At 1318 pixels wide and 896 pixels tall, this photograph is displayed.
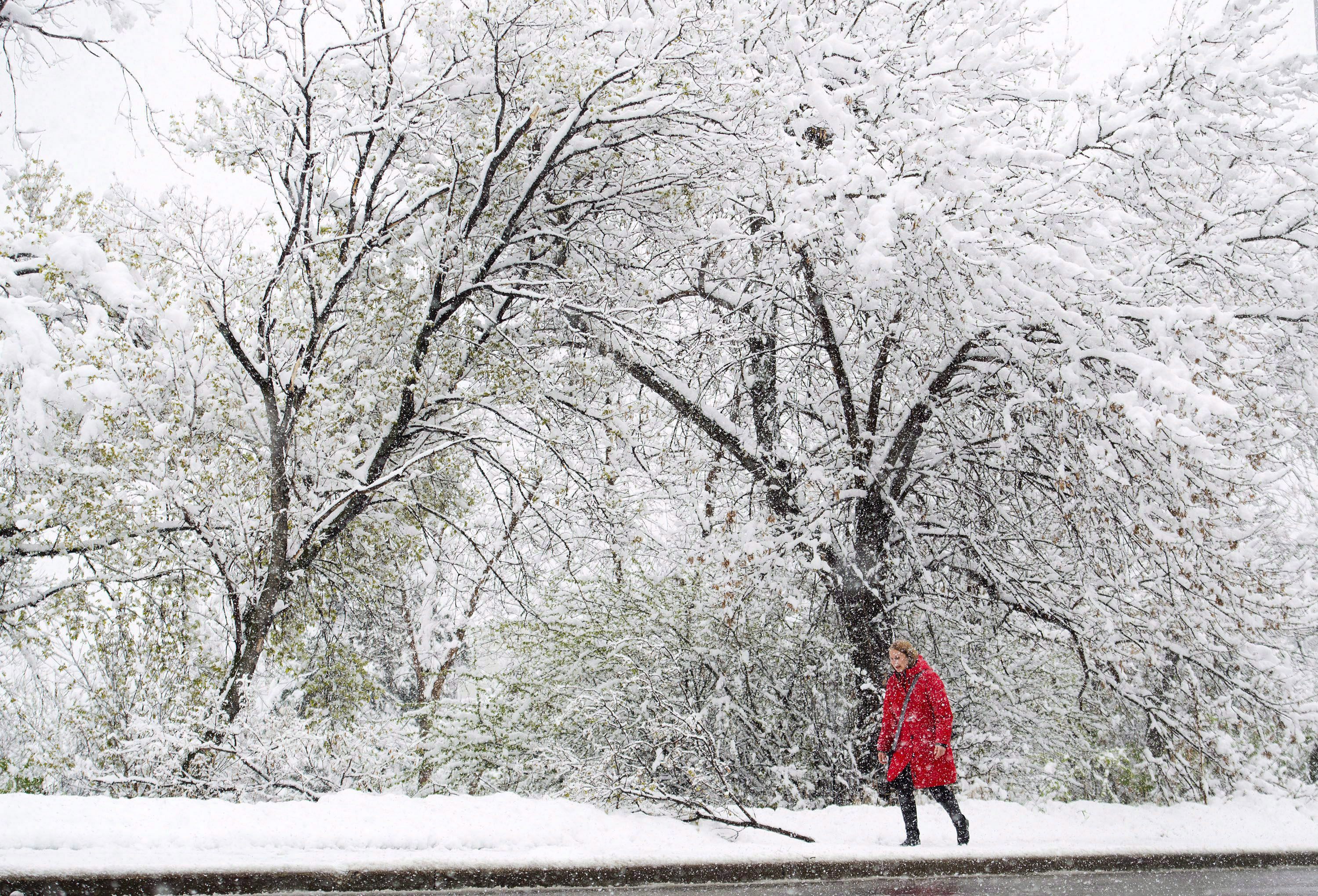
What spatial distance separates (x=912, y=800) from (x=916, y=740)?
42 centimetres

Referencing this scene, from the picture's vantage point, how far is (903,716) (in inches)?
259

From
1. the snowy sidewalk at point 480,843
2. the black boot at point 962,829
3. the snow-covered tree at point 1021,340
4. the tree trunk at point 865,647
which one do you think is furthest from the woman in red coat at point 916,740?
the tree trunk at point 865,647

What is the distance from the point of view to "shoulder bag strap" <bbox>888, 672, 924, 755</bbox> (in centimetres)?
655

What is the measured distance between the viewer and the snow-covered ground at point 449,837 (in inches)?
174

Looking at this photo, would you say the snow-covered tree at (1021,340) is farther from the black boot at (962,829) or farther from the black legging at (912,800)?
the black boot at (962,829)

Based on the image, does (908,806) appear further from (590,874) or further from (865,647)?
(865,647)

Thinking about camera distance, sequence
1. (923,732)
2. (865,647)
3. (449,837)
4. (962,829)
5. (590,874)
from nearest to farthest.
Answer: (590,874) < (449,837) < (962,829) < (923,732) < (865,647)

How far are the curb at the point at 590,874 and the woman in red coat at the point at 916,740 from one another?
59 cm

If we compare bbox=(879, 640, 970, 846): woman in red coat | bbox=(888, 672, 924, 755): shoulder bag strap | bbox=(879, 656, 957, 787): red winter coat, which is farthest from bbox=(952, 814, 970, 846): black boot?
bbox=(888, 672, 924, 755): shoulder bag strap

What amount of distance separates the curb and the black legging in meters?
0.51

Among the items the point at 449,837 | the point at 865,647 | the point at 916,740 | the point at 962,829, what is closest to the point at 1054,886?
the point at 962,829

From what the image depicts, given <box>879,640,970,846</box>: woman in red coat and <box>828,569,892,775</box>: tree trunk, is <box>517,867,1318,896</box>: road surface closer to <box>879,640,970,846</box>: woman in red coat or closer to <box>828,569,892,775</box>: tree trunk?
<box>879,640,970,846</box>: woman in red coat

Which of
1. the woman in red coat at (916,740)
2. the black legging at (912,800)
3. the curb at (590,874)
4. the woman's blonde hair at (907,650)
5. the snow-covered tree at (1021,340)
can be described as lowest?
the curb at (590,874)

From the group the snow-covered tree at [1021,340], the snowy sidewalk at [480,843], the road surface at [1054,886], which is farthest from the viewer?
the snow-covered tree at [1021,340]
